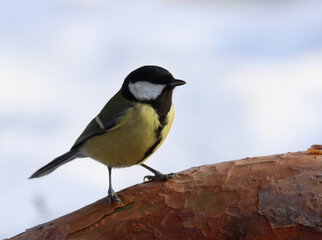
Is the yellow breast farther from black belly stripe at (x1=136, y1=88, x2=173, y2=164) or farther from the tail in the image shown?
the tail

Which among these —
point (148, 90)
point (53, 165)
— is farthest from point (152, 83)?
point (53, 165)

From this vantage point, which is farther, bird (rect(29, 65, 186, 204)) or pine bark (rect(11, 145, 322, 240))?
bird (rect(29, 65, 186, 204))

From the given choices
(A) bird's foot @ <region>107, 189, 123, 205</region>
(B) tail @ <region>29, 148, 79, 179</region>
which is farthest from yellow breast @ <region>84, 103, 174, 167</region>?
(A) bird's foot @ <region>107, 189, 123, 205</region>

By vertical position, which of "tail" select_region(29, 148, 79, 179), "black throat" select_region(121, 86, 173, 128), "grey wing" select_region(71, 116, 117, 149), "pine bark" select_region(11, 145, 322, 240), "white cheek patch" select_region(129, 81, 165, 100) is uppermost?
"white cheek patch" select_region(129, 81, 165, 100)

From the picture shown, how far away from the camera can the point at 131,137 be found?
1.40 meters

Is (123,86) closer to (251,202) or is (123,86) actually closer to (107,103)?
(107,103)

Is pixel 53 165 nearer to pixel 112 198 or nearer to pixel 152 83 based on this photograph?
pixel 152 83

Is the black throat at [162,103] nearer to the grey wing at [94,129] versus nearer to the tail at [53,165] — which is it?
the grey wing at [94,129]

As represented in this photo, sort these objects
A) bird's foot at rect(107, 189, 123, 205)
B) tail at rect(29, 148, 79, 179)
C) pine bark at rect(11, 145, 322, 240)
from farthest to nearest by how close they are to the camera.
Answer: tail at rect(29, 148, 79, 179)
bird's foot at rect(107, 189, 123, 205)
pine bark at rect(11, 145, 322, 240)

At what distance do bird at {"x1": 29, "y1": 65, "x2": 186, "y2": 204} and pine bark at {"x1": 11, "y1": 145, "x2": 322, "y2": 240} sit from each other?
389 mm

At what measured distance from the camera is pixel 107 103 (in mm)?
1641

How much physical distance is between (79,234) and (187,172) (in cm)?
27

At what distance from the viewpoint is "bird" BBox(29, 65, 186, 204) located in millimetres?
1410

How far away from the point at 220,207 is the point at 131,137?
0.59m
